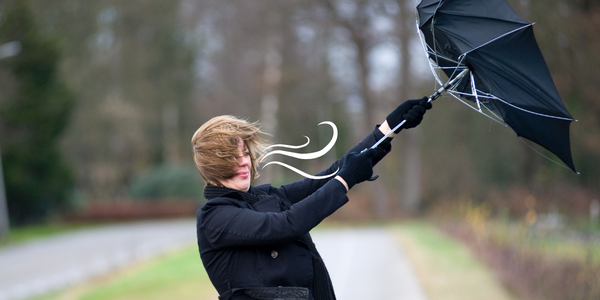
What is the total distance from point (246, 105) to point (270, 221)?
32.3 m

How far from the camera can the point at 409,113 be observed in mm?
2957

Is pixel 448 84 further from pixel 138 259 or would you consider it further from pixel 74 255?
pixel 74 255

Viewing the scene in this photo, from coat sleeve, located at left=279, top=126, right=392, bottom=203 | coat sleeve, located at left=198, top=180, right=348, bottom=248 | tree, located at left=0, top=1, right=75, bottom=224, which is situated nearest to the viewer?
coat sleeve, located at left=198, top=180, right=348, bottom=248

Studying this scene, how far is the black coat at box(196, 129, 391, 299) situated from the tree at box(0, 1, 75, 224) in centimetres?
2631

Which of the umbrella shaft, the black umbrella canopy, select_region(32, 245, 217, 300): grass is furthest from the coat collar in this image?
select_region(32, 245, 217, 300): grass

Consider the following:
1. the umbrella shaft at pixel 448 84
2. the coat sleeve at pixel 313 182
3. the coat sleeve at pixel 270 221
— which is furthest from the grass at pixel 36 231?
the umbrella shaft at pixel 448 84

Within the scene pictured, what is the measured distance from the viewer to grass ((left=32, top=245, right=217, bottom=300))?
9602mm

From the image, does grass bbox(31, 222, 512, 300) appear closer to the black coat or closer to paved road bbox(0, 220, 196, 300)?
paved road bbox(0, 220, 196, 300)

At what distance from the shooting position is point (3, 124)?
26.9 m

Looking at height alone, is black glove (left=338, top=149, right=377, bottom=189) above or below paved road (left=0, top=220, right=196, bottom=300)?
above

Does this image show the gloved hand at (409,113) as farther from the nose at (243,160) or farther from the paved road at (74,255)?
the paved road at (74,255)

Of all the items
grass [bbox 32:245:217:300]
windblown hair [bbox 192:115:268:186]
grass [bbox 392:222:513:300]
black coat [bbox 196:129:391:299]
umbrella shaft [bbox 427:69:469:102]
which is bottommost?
grass [bbox 392:222:513:300]

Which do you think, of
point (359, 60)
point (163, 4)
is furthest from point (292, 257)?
point (163, 4)

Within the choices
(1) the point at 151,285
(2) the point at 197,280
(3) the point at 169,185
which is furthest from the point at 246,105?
(1) the point at 151,285
